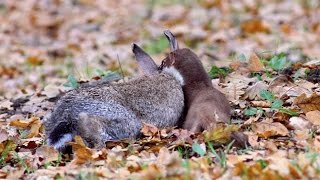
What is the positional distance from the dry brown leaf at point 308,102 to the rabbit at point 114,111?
2.80 ft

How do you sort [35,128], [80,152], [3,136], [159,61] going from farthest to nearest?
1. [159,61]
2. [35,128]
3. [3,136]
4. [80,152]

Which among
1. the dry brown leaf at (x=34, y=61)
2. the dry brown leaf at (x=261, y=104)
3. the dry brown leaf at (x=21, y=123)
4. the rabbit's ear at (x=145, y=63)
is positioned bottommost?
the dry brown leaf at (x=261, y=104)

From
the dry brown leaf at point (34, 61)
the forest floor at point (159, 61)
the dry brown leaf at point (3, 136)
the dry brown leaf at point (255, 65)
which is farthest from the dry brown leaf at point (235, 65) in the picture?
the dry brown leaf at point (34, 61)

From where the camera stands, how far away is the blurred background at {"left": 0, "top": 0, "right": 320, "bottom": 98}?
10469 millimetres

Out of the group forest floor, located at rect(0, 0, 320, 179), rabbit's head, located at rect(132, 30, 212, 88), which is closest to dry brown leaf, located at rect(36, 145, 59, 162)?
forest floor, located at rect(0, 0, 320, 179)

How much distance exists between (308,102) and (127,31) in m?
7.23

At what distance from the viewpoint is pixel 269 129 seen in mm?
5277

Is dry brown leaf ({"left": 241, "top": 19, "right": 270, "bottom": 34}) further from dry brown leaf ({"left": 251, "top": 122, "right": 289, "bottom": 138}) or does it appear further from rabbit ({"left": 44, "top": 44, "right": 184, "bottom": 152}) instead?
dry brown leaf ({"left": 251, "top": 122, "right": 289, "bottom": 138})

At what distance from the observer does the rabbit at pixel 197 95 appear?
5.48 meters

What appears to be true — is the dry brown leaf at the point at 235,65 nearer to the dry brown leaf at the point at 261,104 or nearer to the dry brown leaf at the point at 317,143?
the dry brown leaf at the point at 261,104

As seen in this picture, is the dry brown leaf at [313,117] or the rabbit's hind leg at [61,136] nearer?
the rabbit's hind leg at [61,136]

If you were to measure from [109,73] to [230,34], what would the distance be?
458cm

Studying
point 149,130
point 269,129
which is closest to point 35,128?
point 149,130

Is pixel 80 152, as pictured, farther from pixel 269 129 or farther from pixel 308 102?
pixel 308 102
